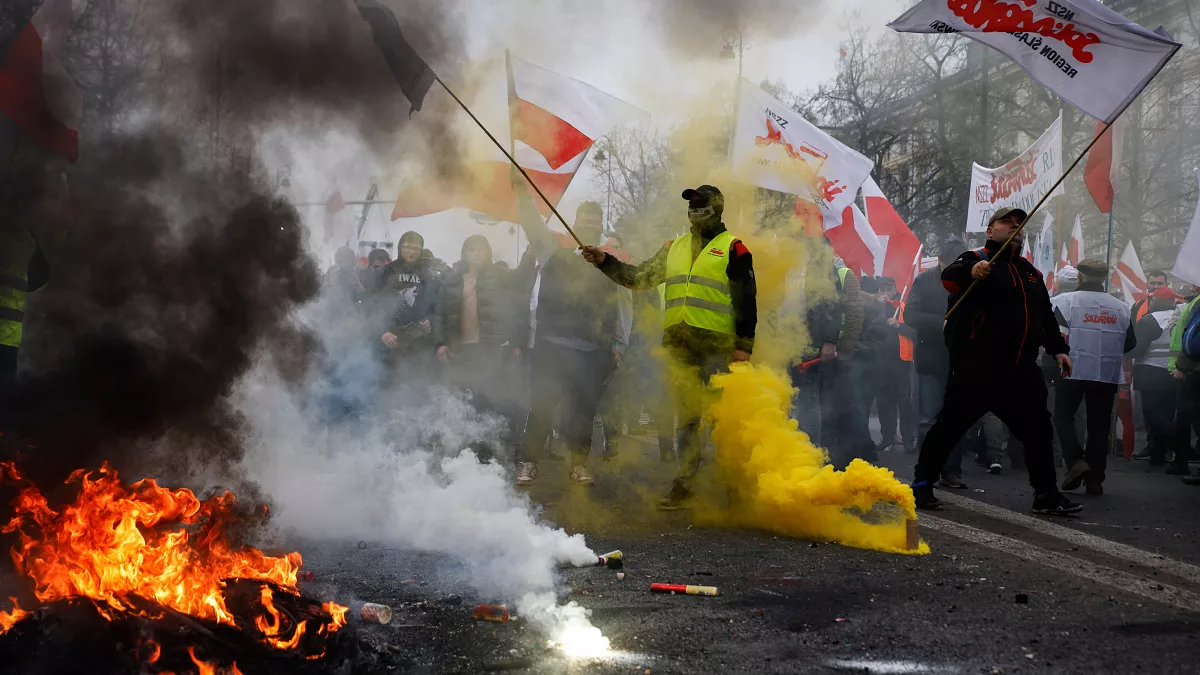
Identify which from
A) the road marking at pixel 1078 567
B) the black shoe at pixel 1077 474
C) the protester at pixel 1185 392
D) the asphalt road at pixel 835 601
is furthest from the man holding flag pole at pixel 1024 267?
the protester at pixel 1185 392

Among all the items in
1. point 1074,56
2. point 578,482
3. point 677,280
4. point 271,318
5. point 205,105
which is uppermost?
point 1074,56

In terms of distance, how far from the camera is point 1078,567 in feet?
15.0

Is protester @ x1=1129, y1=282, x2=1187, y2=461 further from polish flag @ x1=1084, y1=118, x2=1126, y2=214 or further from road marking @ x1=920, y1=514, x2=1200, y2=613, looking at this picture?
road marking @ x1=920, y1=514, x2=1200, y2=613

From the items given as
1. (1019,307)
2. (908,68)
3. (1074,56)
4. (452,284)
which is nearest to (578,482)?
(452,284)

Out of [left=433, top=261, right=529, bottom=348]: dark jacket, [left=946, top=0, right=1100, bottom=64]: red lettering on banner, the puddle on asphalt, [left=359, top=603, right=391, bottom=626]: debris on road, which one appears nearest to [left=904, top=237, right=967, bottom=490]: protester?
[left=946, top=0, right=1100, bottom=64]: red lettering on banner

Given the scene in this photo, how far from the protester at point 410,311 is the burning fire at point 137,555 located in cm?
479

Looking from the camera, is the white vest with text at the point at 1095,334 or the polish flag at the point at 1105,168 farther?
the polish flag at the point at 1105,168

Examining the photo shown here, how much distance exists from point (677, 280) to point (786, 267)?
3.94 feet

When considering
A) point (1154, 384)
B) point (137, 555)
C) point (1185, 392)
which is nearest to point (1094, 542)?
point (1185, 392)

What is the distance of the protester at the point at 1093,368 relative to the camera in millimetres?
7566

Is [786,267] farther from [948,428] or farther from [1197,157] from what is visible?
[1197,157]

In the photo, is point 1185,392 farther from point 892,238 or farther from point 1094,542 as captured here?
point 892,238

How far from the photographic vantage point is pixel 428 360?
8.51 metres

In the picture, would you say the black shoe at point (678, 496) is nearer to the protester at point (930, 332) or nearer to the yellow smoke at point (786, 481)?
the yellow smoke at point (786, 481)
